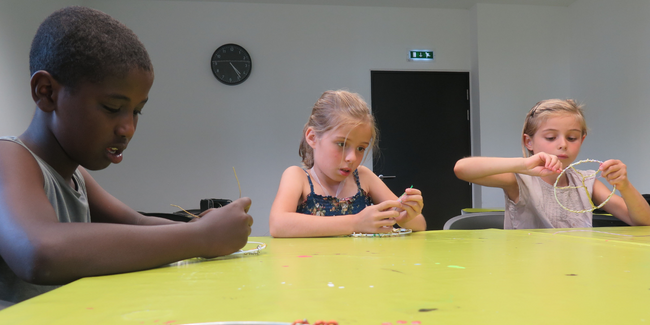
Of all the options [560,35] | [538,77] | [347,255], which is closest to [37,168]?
[347,255]

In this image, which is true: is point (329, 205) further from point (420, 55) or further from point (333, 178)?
point (420, 55)

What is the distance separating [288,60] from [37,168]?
4037 mm

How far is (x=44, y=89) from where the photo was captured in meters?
0.72

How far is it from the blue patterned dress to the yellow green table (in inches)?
28.7

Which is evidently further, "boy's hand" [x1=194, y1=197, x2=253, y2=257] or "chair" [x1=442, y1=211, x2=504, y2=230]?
"chair" [x1=442, y1=211, x2=504, y2=230]

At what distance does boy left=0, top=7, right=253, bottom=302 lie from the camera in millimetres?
573

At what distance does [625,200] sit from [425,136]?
3.20m

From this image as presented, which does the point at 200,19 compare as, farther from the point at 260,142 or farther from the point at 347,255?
the point at 347,255

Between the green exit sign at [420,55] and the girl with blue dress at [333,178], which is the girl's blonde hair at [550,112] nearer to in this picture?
the girl with blue dress at [333,178]

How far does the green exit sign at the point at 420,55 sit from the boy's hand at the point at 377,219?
381cm

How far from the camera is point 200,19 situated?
177 inches

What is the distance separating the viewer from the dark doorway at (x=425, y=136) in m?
4.64

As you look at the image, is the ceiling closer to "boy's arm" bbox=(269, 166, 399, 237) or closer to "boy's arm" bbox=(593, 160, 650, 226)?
"boy's arm" bbox=(593, 160, 650, 226)

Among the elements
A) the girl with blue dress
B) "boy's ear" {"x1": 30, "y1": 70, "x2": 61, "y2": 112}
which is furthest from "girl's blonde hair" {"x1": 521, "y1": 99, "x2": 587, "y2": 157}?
"boy's ear" {"x1": 30, "y1": 70, "x2": 61, "y2": 112}
